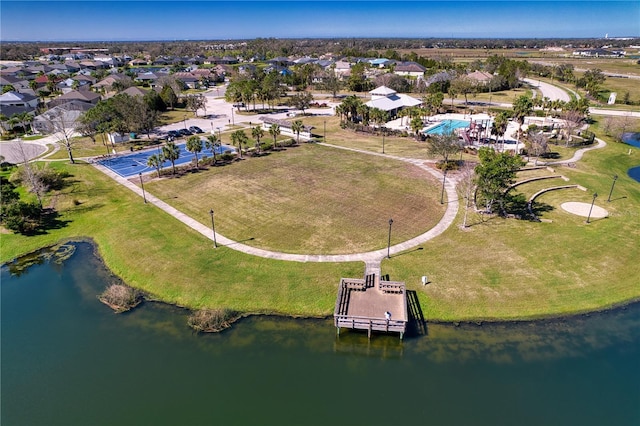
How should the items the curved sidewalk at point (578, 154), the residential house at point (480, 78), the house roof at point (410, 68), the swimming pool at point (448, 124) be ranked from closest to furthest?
the curved sidewalk at point (578, 154), the swimming pool at point (448, 124), the residential house at point (480, 78), the house roof at point (410, 68)

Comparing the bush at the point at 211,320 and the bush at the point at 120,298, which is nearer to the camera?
the bush at the point at 211,320

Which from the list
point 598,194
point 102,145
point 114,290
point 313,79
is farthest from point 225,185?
point 313,79

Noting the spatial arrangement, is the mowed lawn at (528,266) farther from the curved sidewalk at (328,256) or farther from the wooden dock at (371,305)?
the wooden dock at (371,305)

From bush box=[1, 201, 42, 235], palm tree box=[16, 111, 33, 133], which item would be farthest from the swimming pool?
palm tree box=[16, 111, 33, 133]

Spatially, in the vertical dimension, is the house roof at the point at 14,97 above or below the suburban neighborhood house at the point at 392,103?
above

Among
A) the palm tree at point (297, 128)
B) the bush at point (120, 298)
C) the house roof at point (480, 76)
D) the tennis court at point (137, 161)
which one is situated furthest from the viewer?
the house roof at point (480, 76)

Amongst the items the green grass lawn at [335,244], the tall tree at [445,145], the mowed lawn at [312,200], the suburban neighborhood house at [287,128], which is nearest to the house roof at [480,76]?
the suburban neighborhood house at [287,128]
